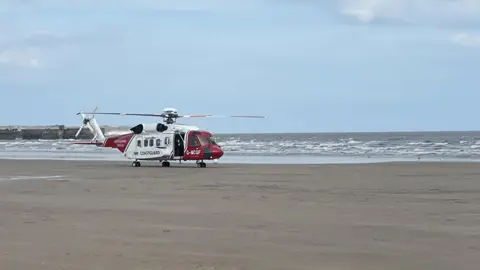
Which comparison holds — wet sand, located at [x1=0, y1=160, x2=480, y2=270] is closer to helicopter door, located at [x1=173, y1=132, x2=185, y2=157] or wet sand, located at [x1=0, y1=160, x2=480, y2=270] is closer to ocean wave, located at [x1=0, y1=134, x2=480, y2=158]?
helicopter door, located at [x1=173, y1=132, x2=185, y2=157]

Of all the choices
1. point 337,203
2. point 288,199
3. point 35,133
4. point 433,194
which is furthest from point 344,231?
point 35,133

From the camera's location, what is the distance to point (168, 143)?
30859mm

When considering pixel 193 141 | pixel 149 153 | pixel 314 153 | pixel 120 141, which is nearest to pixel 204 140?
pixel 193 141

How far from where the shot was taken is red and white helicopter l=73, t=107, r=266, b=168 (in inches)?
1179

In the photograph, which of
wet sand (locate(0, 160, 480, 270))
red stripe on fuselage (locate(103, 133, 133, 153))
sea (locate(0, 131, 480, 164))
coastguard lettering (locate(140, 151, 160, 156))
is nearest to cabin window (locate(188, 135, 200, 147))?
coastguard lettering (locate(140, 151, 160, 156))

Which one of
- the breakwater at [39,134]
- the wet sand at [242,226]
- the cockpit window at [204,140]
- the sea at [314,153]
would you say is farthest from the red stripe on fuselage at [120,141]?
the breakwater at [39,134]

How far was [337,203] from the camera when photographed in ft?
44.7

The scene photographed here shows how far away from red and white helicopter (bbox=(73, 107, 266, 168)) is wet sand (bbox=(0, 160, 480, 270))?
1122 cm

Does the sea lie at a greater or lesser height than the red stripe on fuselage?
lesser

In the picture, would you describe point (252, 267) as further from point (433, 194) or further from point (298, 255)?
point (433, 194)

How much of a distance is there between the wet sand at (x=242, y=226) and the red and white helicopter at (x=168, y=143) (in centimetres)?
1122

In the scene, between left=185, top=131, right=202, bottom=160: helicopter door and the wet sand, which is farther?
left=185, top=131, right=202, bottom=160: helicopter door

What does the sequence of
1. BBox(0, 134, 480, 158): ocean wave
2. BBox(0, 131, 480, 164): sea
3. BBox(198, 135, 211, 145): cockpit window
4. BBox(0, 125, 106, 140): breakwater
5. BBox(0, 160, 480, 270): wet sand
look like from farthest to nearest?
BBox(0, 125, 106, 140): breakwater < BBox(0, 134, 480, 158): ocean wave < BBox(0, 131, 480, 164): sea < BBox(198, 135, 211, 145): cockpit window < BBox(0, 160, 480, 270): wet sand

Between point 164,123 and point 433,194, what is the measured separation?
17.5m
